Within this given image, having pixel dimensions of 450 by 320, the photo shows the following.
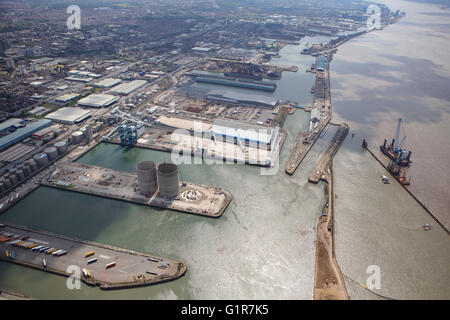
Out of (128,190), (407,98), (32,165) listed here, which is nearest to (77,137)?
(32,165)

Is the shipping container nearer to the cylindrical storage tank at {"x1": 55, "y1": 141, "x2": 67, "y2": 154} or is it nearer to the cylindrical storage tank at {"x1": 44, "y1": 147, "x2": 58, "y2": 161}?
the cylindrical storage tank at {"x1": 44, "y1": 147, "x2": 58, "y2": 161}

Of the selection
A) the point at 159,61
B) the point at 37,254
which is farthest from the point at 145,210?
the point at 159,61

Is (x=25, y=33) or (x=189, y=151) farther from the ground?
(x=25, y=33)

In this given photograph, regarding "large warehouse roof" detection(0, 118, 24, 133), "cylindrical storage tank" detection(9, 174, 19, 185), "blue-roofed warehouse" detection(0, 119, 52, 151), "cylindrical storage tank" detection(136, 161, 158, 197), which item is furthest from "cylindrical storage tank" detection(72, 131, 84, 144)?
"cylindrical storage tank" detection(136, 161, 158, 197)

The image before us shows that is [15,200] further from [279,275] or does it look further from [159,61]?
[159,61]

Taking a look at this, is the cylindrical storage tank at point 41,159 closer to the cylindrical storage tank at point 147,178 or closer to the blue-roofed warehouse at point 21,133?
the blue-roofed warehouse at point 21,133
